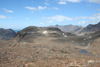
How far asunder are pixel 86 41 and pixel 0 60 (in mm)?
38521

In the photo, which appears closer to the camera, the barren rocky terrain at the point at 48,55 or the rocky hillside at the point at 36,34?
the barren rocky terrain at the point at 48,55

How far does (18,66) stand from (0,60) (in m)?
4.15

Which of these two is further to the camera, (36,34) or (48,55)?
(36,34)

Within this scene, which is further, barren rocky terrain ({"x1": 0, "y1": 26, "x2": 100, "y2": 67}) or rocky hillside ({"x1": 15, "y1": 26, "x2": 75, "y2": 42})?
rocky hillside ({"x1": 15, "y1": 26, "x2": 75, "y2": 42})

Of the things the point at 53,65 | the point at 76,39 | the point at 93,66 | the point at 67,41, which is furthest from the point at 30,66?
the point at 76,39

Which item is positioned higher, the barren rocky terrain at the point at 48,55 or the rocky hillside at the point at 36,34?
the rocky hillside at the point at 36,34

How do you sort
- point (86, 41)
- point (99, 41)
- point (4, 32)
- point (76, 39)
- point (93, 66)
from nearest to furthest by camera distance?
1. point (93, 66)
2. point (99, 41)
3. point (86, 41)
4. point (76, 39)
5. point (4, 32)

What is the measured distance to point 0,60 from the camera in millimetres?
12930

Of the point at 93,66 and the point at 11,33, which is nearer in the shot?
the point at 93,66

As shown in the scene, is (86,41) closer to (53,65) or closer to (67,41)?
(67,41)

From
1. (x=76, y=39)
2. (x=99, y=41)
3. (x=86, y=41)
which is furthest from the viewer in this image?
(x=76, y=39)

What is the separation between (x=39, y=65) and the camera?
10.5 metres

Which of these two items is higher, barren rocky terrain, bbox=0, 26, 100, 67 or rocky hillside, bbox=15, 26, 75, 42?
rocky hillside, bbox=15, 26, 75, 42

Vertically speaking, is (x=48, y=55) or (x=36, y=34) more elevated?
(x=36, y=34)
